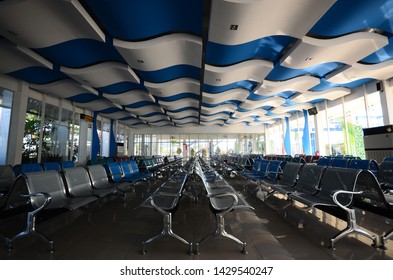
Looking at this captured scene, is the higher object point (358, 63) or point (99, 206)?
point (358, 63)

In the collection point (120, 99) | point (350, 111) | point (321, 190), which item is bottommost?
point (321, 190)

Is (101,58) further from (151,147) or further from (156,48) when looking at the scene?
(151,147)

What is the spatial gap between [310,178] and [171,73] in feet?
20.5

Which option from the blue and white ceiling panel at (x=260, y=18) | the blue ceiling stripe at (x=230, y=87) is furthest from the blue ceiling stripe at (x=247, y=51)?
the blue ceiling stripe at (x=230, y=87)

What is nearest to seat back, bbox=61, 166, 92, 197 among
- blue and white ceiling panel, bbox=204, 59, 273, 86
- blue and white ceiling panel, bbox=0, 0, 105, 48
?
blue and white ceiling panel, bbox=0, 0, 105, 48

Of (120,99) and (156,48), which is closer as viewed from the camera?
(156,48)

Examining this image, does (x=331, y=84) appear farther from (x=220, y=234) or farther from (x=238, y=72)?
(x=220, y=234)

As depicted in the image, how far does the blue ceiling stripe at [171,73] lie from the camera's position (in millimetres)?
7598

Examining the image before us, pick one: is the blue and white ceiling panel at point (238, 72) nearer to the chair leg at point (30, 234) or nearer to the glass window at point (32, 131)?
the chair leg at point (30, 234)

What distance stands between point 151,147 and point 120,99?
12.1 metres

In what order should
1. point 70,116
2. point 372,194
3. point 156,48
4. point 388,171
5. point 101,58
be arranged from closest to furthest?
point 372,194 < point 388,171 < point 156,48 < point 101,58 < point 70,116

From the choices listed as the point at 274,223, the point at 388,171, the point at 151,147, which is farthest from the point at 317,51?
the point at 151,147

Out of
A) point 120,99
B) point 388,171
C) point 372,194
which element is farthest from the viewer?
point 120,99

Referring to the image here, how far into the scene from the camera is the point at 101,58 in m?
6.67
